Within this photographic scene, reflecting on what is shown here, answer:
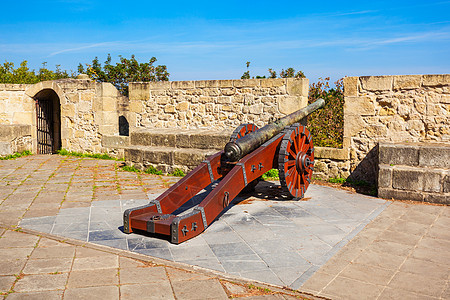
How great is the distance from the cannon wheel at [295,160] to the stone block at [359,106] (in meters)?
1.36

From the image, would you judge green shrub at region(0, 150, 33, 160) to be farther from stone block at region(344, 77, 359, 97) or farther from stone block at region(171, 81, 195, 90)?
stone block at region(344, 77, 359, 97)

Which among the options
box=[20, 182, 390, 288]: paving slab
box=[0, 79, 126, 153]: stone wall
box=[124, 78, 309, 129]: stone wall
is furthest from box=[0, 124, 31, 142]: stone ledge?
box=[20, 182, 390, 288]: paving slab

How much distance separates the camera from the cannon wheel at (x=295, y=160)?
17.3ft

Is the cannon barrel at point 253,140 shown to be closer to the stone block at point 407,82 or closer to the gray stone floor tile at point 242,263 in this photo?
the gray stone floor tile at point 242,263

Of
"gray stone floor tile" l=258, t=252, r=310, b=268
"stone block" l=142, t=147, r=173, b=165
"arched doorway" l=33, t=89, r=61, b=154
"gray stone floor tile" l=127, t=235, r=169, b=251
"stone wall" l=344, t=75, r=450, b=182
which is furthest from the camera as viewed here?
"arched doorway" l=33, t=89, r=61, b=154

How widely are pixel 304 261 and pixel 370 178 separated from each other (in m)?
3.64

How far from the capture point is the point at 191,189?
16.0 ft

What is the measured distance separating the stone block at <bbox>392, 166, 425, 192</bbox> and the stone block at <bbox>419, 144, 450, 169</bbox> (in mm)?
206

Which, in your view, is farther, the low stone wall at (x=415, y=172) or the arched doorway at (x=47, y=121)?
the arched doorway at (x=47, y=121)

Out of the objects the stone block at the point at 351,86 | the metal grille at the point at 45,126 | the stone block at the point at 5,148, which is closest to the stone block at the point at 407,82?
the stone block at the point at 351,86

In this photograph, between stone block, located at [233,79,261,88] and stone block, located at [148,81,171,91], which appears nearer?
stone block, located at [233,79,261,88]

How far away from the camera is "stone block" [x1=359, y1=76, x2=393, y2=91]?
663 cm

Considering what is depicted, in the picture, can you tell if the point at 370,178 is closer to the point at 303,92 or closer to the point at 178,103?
the point at 303,92

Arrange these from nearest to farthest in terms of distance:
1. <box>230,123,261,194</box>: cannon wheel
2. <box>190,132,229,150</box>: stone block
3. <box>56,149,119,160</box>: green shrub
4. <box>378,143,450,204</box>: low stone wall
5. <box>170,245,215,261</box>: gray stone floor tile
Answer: <box>170,245,215,261</box>: gray stone floor tile, <box>230,123,261,194</box>: cannon wheel, <box>378,143,450,204</box>: low stone wall, <box>190,132,229,150</box>: stone block, <box>56,149,119,160</box>: green shrub
